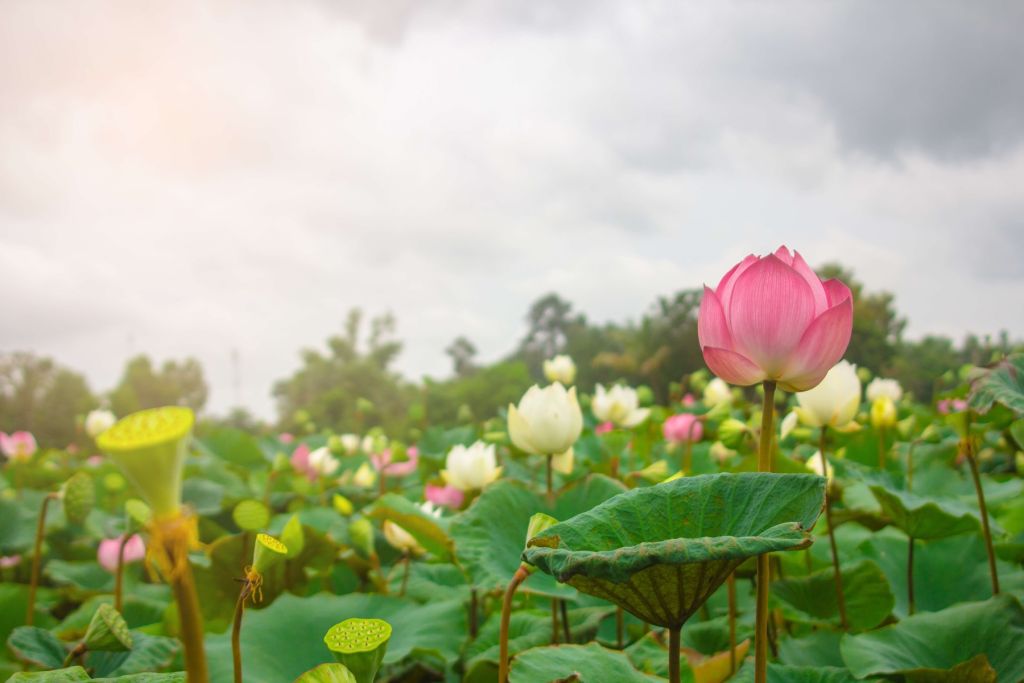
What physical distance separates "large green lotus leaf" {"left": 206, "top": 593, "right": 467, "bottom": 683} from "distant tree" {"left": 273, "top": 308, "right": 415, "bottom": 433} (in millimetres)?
11641

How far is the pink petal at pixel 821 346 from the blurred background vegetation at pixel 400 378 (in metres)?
2.61

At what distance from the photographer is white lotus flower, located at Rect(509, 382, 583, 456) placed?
1.12 meters

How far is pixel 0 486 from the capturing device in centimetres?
285

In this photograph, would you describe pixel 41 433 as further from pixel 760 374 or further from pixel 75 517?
pixel 760 374

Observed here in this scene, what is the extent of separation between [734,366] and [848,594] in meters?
0.67

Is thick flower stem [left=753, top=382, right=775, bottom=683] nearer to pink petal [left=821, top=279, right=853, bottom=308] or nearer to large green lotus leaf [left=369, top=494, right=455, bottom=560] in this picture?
pink petal [left=821, top=279, right=853, bottom=308]

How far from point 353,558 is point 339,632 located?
99 cm

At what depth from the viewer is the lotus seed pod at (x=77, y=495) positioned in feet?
3.85

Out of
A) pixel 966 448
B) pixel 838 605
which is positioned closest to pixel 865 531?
pixel 838 605

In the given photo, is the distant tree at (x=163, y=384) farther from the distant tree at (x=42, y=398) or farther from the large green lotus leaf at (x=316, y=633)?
the large green lotus leaf at (x=316, y=633)

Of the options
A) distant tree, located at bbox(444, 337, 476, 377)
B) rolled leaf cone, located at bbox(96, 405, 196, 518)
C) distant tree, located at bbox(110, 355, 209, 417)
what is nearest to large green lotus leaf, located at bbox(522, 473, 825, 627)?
rolled leaf cone, located at bbox(96, 405, 196, 518)

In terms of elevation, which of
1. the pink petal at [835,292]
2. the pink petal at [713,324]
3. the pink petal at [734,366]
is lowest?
the pink petal at [734,366]

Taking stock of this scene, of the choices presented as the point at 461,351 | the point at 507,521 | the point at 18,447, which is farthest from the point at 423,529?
the point at 461,351

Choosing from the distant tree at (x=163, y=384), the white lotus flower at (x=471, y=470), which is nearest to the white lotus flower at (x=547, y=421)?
the white lotus flower at (x=471, y=470)
